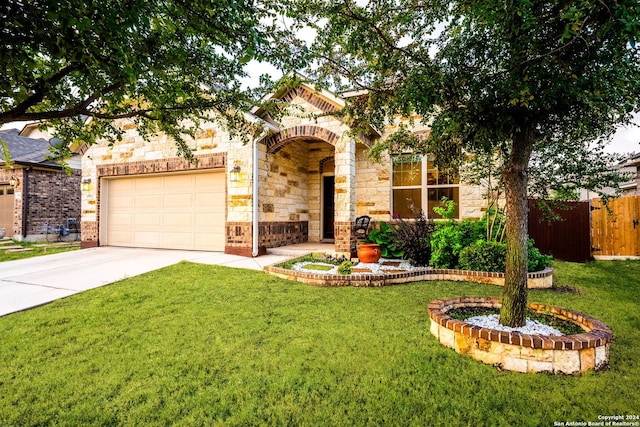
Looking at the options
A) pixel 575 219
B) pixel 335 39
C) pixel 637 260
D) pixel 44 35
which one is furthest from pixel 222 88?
pixel 637 260

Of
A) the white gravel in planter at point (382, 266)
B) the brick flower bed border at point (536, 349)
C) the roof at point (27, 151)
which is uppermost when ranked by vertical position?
the roof at point (27, 151)

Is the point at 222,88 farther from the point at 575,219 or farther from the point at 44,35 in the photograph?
the point at 575,219

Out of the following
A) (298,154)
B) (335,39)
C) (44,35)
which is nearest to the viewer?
(44,35)

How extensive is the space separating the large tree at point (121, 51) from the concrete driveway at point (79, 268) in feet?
10.1

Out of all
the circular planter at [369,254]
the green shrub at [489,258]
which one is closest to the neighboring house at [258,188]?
the circular planter at [369,254]

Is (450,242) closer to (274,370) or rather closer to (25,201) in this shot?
(274,370)

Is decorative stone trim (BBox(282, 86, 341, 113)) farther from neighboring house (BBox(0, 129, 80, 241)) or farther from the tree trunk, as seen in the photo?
neighboring house (BBox(0, 129, 80, 241))

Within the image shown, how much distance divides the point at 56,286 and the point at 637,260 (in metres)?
12.9

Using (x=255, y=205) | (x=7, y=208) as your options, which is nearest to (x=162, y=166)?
(x=255, y=205)

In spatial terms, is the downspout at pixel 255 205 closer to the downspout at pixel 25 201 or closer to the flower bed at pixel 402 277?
the flower bed at pixel 402 277

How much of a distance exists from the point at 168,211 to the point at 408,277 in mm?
7322

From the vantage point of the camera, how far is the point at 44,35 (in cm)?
194

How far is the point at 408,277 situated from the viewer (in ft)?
19.7

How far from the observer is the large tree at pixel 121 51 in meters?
1.94
